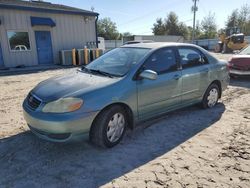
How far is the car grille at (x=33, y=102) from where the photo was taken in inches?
136

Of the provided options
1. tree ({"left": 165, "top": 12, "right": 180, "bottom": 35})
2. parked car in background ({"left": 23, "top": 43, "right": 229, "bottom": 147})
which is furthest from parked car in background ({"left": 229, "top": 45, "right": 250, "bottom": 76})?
tree ({"left": 165, "top": 12, "right": 180, "bottom": 35})

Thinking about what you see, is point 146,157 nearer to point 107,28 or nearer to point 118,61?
point 118,61

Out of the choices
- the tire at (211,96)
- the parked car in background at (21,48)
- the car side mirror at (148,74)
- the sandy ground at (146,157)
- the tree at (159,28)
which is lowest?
the sandy ground at (146,157)

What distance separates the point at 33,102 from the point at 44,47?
13.0 metres

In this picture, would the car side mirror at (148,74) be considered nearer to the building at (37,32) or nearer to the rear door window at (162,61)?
the rear door window at (162,61)

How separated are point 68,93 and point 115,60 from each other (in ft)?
4.52

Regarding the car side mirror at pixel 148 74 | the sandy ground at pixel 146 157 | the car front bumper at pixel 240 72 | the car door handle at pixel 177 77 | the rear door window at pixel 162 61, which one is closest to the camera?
the sandy ground at pixel 146 157

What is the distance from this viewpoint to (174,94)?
178 inches

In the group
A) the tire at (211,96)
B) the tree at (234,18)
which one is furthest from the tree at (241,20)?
the tire at (211,96)

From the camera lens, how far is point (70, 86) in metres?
3.58

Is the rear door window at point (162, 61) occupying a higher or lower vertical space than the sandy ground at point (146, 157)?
higher

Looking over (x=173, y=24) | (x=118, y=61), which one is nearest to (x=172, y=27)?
(x=173, y=24)

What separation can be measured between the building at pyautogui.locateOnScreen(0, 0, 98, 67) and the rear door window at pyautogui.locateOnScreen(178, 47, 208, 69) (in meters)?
12.3

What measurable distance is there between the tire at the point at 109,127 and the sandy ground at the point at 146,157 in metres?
0.15
